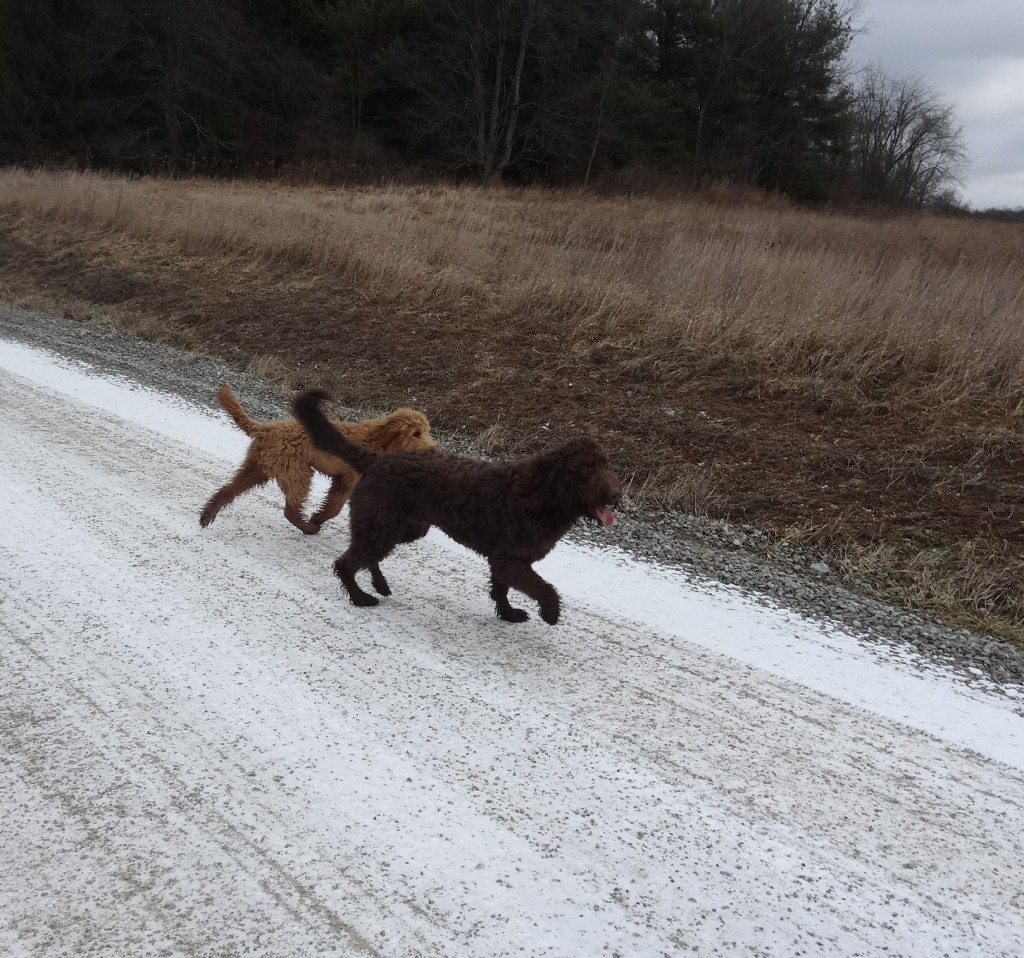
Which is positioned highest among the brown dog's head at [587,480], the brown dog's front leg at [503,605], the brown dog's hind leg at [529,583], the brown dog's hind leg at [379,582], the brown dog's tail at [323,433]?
the brown dog's head at [587,480]

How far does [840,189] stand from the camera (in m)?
43.8

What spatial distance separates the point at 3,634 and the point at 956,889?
399cm

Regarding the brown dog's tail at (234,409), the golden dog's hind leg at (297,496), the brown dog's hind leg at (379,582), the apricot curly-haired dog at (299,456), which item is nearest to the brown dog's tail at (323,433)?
the brown dog's hind leg at (379,582)

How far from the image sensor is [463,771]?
117 inches

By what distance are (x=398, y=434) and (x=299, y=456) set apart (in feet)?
2.11

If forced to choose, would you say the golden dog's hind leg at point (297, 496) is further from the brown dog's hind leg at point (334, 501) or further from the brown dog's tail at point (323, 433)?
the brown dog's tail at point (323, 433)

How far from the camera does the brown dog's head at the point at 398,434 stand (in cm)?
Result: 486

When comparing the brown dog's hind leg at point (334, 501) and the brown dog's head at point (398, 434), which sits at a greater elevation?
the brown dog's head at point (398, 434)

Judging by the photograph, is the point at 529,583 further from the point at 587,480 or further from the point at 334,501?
the point at 334,501

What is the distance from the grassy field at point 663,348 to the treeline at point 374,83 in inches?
773

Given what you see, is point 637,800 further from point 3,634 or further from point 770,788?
point 3,634

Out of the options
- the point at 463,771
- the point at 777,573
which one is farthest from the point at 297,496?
the point at 777,573

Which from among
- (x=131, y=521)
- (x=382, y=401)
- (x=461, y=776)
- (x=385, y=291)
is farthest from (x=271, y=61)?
(x=461, y=776)

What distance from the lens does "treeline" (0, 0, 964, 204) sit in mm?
34250
